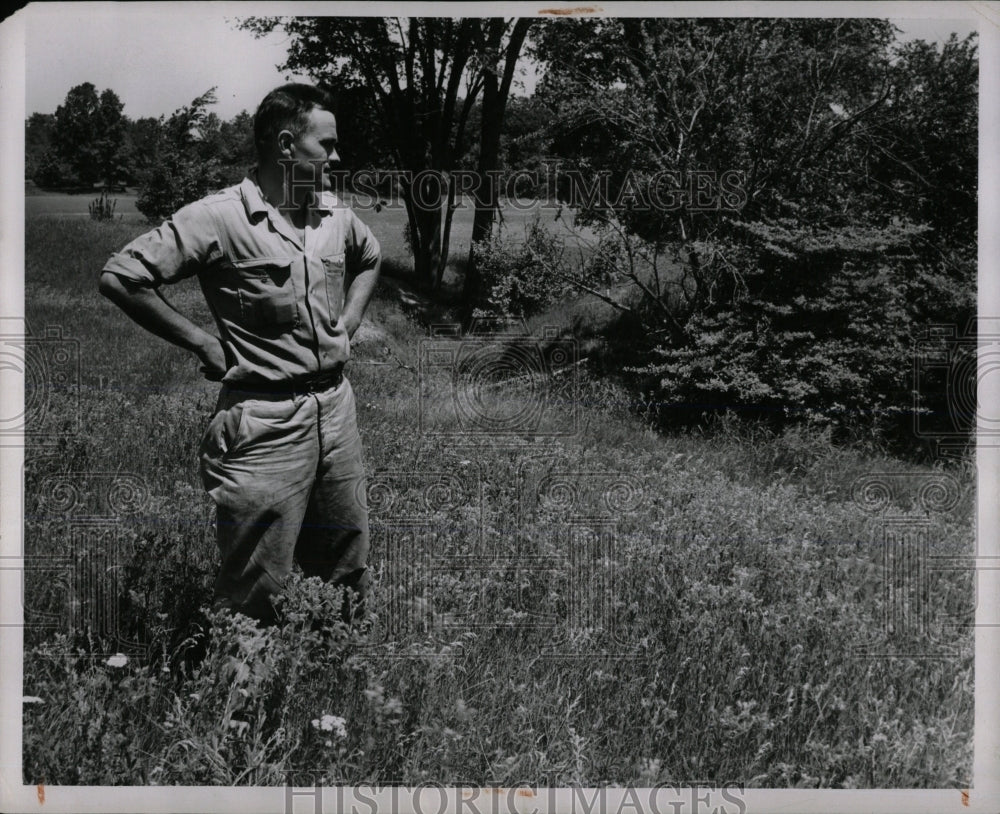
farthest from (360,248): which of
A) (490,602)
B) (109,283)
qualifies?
(490,602)

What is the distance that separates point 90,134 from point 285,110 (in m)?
1.41

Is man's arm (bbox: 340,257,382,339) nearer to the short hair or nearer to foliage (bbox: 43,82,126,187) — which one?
the short hair

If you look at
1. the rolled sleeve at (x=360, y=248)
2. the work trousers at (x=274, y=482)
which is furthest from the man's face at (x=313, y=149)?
the work trousers at (x=274, y=482)

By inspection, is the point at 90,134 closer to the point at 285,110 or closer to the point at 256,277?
the point at 285,110

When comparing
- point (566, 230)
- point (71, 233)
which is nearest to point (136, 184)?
point (71, 233)

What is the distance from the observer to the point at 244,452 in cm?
307

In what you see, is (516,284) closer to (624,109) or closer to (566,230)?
(566,230)

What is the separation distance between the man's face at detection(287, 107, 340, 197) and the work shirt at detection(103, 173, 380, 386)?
0.44ft

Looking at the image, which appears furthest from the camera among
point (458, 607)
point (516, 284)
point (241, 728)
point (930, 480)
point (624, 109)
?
point (624, 109)

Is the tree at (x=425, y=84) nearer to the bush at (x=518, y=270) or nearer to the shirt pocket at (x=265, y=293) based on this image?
the bush at (x=518, y=270)

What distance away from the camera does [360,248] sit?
3.37 meters

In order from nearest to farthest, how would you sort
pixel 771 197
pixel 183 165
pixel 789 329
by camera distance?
pixel 183 165 < pixel 771 197 < pixel 789 329

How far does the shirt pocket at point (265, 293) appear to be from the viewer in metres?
3.03

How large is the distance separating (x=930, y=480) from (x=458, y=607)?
2.32 m
